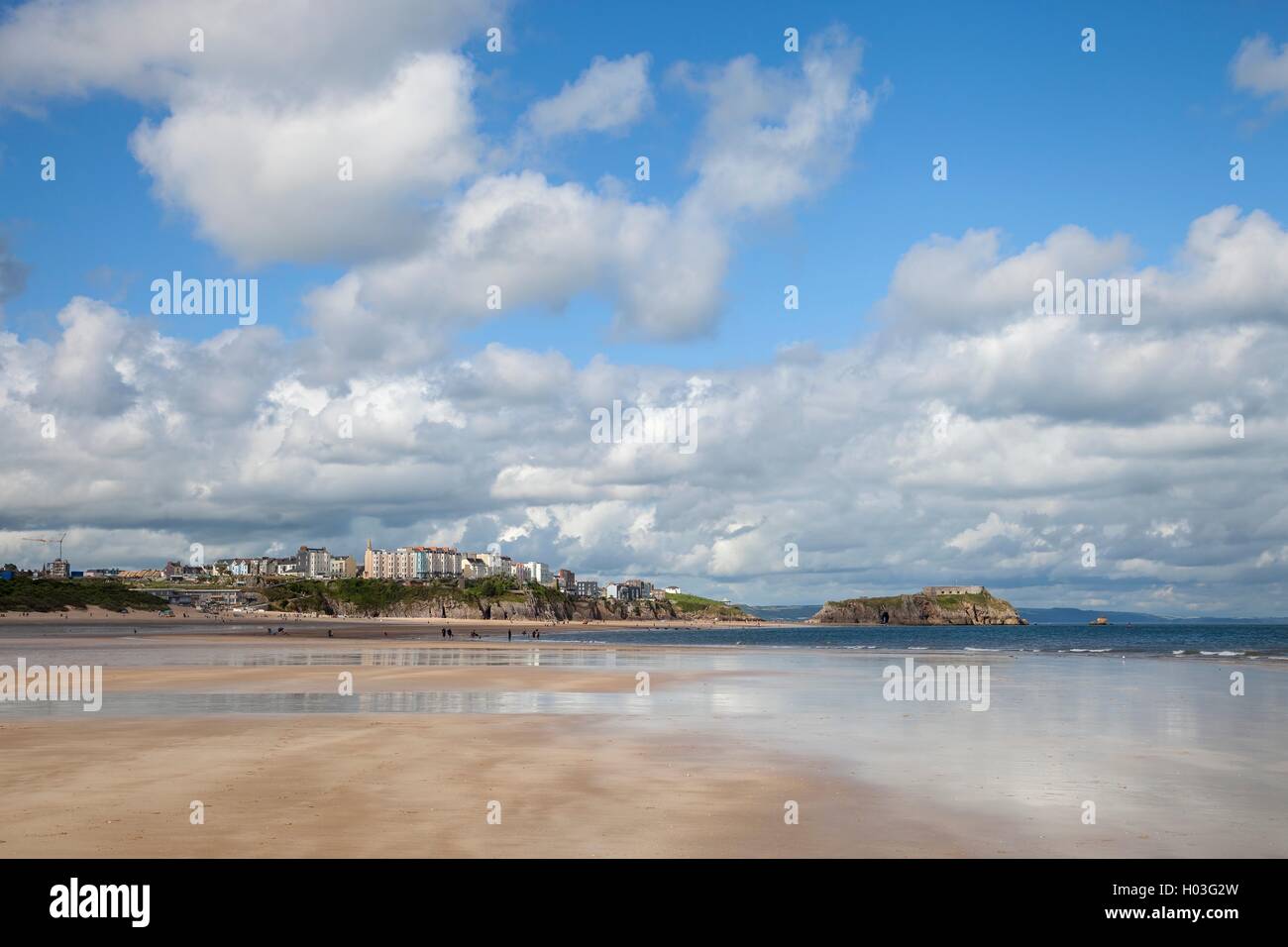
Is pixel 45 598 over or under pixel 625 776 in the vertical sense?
under

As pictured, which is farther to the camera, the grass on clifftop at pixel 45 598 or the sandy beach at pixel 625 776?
the grass on clifftop at pixel 45 598

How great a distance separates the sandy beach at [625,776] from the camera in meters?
13.6

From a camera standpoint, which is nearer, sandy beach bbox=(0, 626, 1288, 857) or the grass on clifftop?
sandy beach bbox=(0, 626, 1288, 857)

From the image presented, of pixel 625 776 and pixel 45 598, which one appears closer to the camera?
pixel 625 776

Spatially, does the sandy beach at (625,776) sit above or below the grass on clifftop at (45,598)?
above

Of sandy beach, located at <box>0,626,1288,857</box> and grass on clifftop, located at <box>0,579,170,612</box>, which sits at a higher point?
sandy beach, located at <box>0,626,1288,857</box>

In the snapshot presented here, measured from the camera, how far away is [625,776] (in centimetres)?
1864

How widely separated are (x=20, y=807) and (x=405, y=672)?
3490cm

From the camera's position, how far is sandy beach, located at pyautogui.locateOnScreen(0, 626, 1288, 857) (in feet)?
44.5
